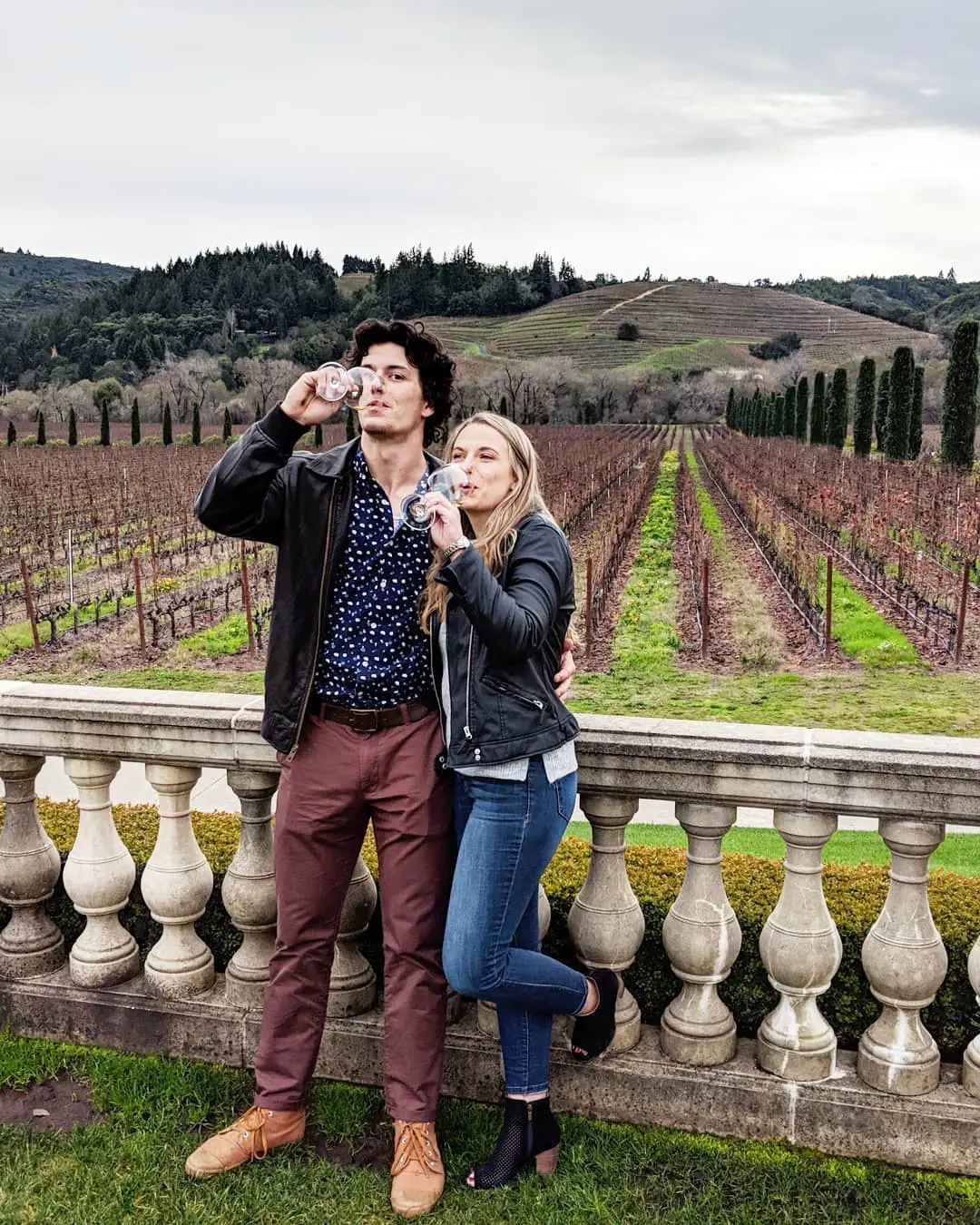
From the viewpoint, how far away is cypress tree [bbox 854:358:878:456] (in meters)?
33.6

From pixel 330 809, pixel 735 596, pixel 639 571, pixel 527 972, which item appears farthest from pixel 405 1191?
pixel 639 571

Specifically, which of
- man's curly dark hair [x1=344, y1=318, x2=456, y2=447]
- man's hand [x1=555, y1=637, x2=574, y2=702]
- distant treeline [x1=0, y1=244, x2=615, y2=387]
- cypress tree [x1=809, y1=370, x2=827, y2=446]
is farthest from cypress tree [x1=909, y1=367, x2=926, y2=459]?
distant treeline [x1=0, y1=244, x2=615, y2=387]

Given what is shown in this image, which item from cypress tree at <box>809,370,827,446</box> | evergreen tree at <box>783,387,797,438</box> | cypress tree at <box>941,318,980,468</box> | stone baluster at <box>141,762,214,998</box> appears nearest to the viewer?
stone baluster at <box>141,762,214,998</box>

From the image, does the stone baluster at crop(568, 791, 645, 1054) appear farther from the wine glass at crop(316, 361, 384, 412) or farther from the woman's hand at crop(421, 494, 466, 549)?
the wine glass at crop(316, 361, 384, 412)

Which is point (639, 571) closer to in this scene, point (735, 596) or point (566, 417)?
point (735, 596)

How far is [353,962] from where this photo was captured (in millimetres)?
2717

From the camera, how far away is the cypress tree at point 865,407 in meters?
33.6

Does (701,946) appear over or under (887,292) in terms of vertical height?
under

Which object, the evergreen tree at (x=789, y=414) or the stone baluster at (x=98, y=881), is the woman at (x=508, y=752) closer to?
the stone baluster at (x=98, y=881)

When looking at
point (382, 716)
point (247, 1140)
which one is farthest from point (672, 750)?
point (247, 1140)

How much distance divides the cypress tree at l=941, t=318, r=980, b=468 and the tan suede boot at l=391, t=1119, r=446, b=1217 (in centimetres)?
2574

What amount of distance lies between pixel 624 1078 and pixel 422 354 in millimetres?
1716

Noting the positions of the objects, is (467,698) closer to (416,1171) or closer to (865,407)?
(416,1171)

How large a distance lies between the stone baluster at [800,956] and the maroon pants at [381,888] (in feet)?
2.40
